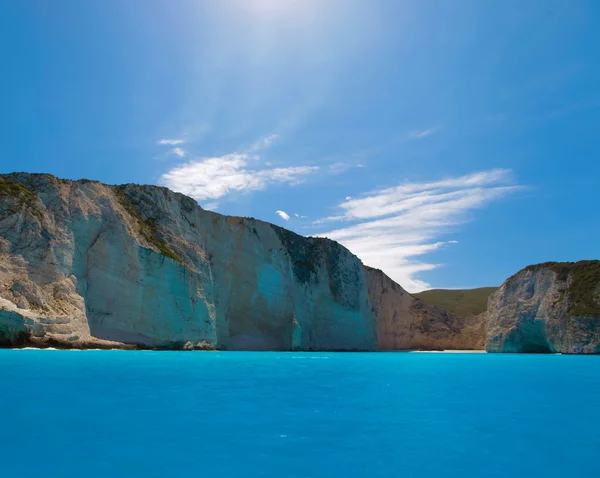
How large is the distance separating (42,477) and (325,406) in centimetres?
676

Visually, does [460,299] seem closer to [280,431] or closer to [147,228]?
[147,228]

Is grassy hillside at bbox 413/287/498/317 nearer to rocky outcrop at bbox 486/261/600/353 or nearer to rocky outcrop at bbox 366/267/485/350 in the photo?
rocky outcrop at bbox 366/267/485/350

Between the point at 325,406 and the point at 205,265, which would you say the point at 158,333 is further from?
the point at 325,406

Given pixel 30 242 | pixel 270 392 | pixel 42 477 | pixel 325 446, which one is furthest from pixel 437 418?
pixel 30 242

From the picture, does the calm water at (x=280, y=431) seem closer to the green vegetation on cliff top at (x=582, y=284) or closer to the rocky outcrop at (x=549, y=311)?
the rocky outcrop at (x=549, y=311)

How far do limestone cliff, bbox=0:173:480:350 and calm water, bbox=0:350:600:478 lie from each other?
705 inches

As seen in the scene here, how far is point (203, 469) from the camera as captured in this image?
629 centimetres

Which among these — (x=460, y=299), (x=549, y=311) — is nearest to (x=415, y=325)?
(x=549, y=311)

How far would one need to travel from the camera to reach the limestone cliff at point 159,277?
31.2 m

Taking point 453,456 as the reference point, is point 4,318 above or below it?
above

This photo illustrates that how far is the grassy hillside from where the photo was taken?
10168 cm

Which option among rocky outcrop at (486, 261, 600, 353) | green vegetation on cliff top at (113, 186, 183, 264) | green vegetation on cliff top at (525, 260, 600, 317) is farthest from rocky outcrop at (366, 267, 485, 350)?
green vegetation on cliff top at (113, 186, 183, 264)

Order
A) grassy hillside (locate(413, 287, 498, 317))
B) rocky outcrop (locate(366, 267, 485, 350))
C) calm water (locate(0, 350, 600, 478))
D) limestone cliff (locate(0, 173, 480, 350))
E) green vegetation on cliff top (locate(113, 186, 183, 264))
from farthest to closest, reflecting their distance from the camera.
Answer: grassy hillside (locate(413, 287, 498, 317)) < rocky outcrop (locate(366, 267, 485, 350)) < green vegetation on cliff top (locate(113, 186, 183, 264)) < limestone cliff (locate(0, 173, 480, 350)) < calm water (locate(0, 350, 600, 478))

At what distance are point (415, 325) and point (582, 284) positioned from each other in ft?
82.4
